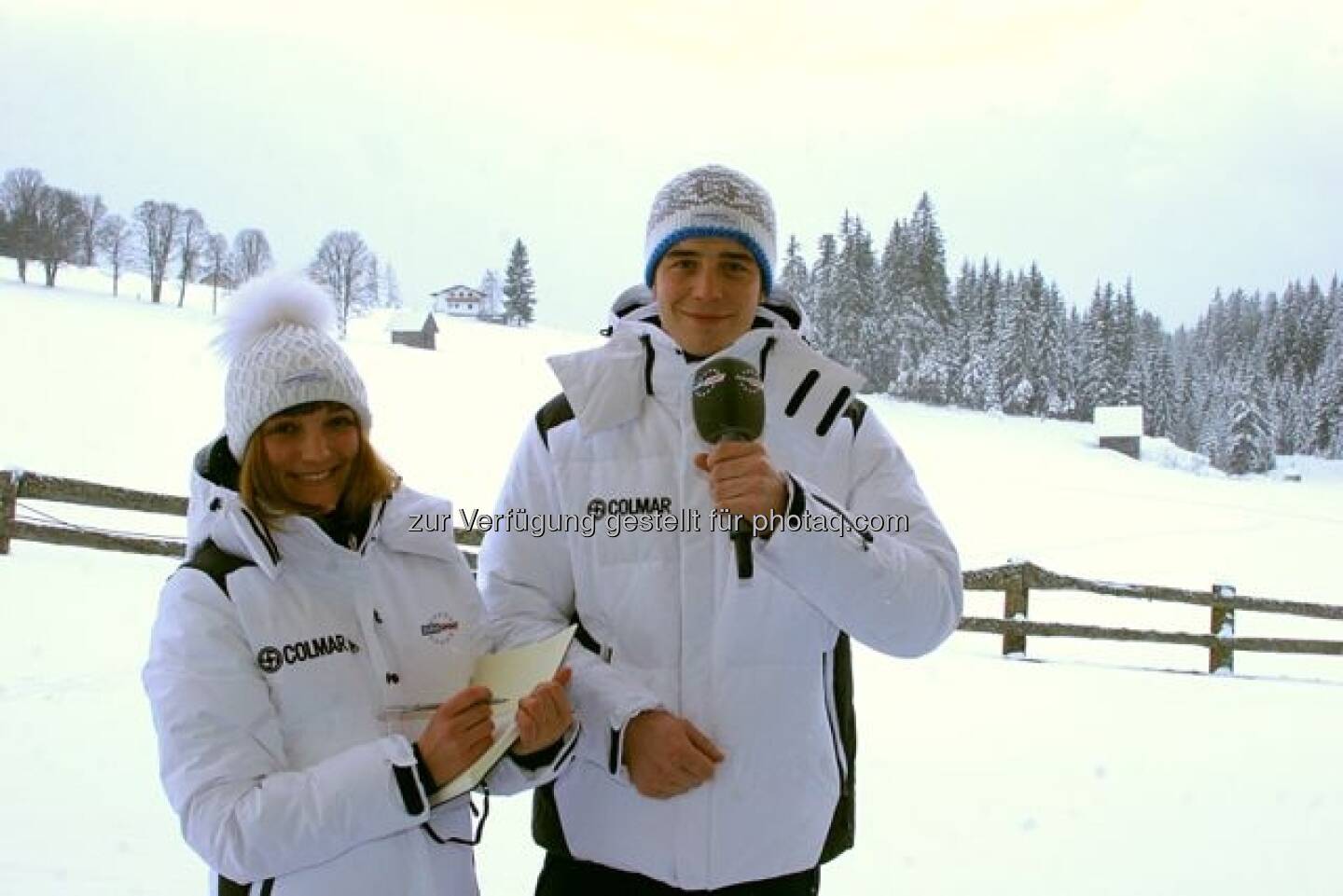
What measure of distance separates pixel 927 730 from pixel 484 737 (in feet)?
14.8

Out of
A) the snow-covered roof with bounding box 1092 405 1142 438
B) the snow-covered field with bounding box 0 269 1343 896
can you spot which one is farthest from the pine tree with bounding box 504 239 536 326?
the snow-covered field with bounding box 0 269 1343 896

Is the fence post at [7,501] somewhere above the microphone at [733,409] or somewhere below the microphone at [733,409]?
below

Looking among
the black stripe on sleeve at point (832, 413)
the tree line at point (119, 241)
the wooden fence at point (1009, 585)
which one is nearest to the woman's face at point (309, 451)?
the black stripe on sleeve at point (832, 413)

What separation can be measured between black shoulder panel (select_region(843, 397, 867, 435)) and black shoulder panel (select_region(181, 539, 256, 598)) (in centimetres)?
123

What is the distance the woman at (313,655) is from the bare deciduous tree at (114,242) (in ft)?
178

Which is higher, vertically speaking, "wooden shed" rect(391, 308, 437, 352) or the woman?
"wooden shed" rect(391, 308, 437, 352)

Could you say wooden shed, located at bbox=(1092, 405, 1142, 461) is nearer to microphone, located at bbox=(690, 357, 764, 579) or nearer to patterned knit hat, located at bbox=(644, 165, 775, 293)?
patterned knit hat, located at bbox=(644, 165, 775, 293)

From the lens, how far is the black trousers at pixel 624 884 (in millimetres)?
1981

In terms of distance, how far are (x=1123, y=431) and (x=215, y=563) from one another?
4767 centimetres

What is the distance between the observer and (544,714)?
1847mm

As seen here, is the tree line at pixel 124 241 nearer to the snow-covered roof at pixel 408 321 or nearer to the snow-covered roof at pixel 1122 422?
the snow-covered roof at pixel 408 321

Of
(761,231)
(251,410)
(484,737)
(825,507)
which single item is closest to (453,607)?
(484,737)

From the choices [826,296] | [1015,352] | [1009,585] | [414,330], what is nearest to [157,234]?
[414,330]

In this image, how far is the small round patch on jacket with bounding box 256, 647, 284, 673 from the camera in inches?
71.2
